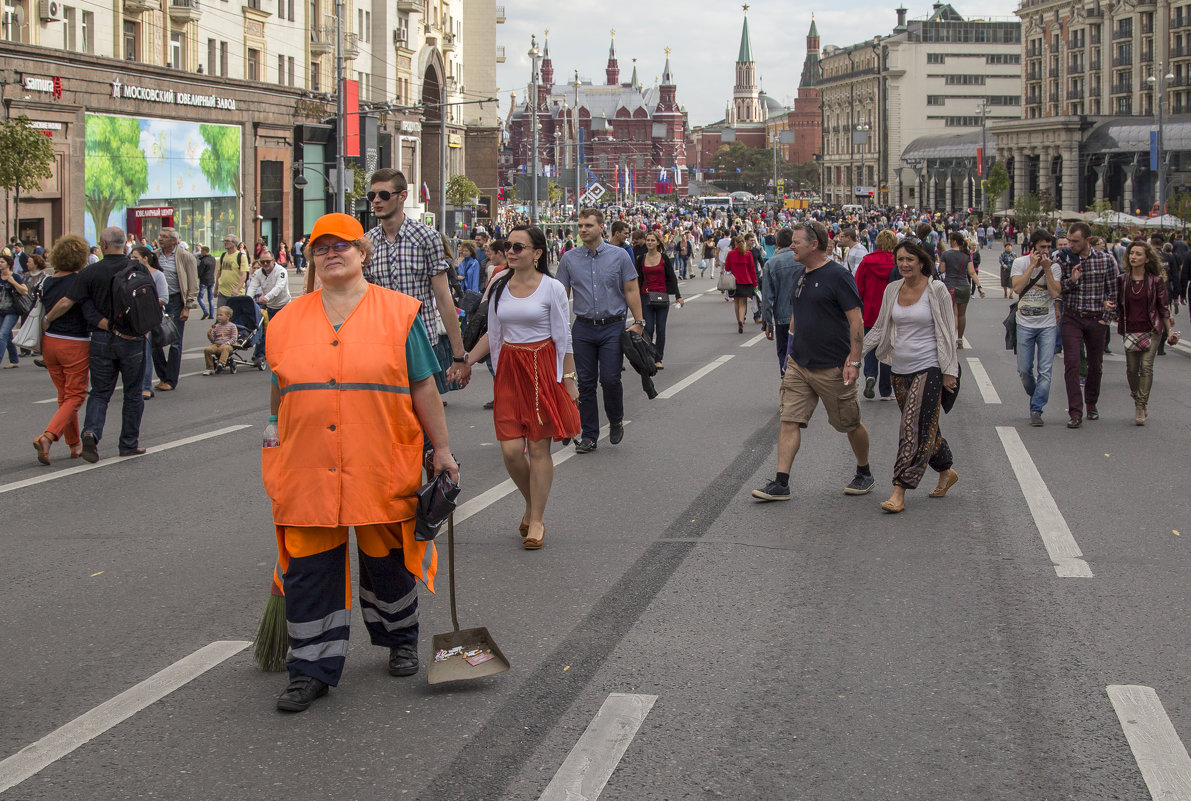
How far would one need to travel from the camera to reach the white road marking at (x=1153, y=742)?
428 centimetres

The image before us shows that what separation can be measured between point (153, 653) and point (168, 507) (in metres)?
3.25

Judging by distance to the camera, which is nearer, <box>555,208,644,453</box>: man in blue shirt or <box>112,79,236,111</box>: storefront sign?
<box>555,208,644,453</box>: man in blue shirt

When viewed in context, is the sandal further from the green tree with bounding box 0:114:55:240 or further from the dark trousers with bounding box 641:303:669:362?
the green tree with bounding box 0:114:55:240

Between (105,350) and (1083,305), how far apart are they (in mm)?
8071

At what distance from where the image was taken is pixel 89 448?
10516 millimetres

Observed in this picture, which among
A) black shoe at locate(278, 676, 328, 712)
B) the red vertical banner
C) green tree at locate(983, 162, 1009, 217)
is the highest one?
green tree at locate(983, 162, 1009, 217)

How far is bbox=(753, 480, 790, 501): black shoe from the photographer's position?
8.78 m

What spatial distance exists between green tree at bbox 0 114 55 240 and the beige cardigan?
22.5 m

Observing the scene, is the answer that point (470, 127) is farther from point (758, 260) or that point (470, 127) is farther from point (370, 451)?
point (370, 451)

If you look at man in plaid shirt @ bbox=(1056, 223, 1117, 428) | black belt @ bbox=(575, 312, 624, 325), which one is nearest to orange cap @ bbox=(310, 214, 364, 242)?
black belt @ bbox=(575, 312, 624, 325)

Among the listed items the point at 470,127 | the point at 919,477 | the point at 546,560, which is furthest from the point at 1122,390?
the point at 470,127

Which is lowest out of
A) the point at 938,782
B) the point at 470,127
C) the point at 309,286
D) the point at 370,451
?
the point at 938,782

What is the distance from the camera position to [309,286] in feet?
19.9

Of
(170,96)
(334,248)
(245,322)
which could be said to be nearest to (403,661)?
(334,248)
